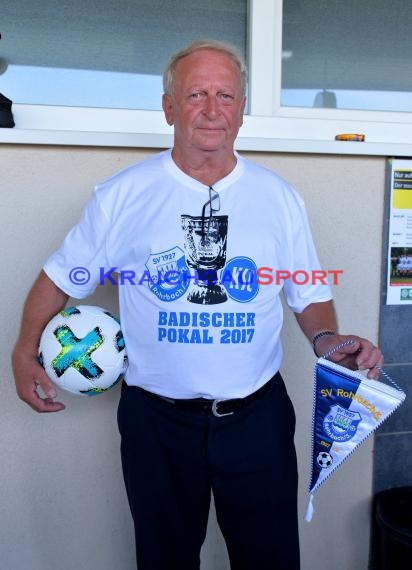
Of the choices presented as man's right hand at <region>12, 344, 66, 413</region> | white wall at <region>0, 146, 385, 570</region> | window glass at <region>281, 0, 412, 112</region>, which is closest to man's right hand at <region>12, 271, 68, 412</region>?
man's right hand at <region>12, 344, 66, 413</region>

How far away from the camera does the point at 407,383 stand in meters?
2.03

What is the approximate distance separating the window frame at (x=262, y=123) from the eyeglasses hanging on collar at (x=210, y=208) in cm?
46

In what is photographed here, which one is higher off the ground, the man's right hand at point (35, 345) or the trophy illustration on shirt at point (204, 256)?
the trophy illustration on shirt at point (204, 256)

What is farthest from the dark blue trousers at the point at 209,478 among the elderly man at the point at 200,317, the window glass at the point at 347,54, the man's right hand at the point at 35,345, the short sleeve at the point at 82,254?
the window glass at the point at 347,54

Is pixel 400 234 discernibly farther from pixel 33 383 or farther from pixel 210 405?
pixel 33 383

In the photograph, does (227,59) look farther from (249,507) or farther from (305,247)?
(249,507)

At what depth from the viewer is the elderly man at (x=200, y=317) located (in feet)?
4.33

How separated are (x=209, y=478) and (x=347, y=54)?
1679 millimetres

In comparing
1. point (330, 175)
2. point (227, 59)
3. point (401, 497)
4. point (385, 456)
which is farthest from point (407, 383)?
point (227, 59)

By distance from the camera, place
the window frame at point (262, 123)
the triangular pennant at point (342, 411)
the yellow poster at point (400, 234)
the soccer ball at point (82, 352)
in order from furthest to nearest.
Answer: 1. the yellow poster at point (400, 234)
2. the window frame at point (262, 123)
3. the soccer ball at point (82, 352)
4. the triangular pennant at point (342, 411)

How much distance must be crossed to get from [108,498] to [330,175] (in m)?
1.47

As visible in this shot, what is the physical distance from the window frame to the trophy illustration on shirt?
20.1 inches

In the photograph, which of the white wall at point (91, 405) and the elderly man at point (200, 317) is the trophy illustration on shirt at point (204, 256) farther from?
the white wall at point (91, 405)

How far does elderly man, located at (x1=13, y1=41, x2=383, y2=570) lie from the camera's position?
132 centimetres
